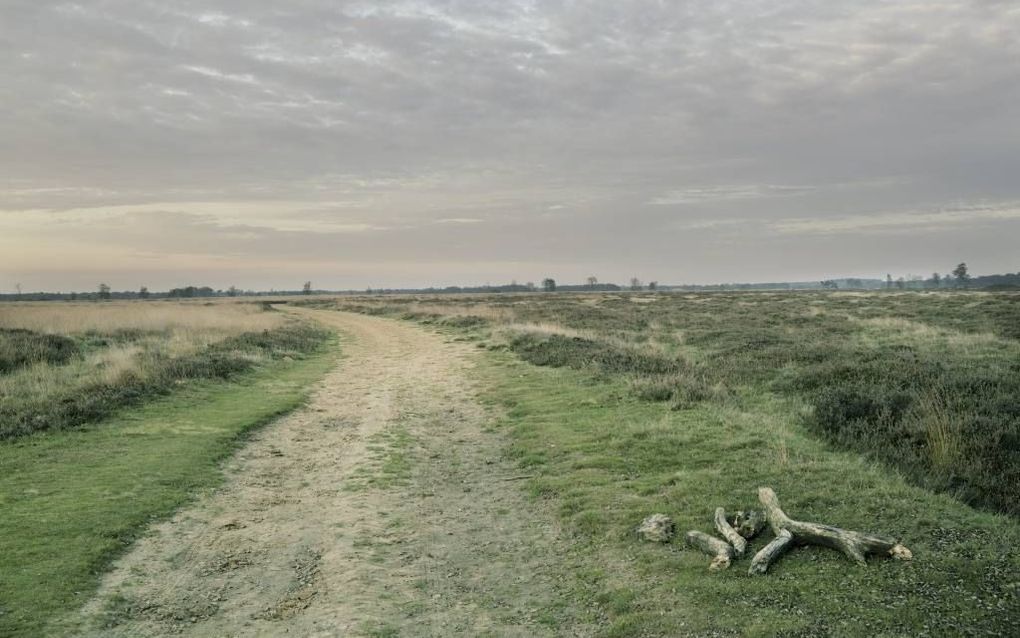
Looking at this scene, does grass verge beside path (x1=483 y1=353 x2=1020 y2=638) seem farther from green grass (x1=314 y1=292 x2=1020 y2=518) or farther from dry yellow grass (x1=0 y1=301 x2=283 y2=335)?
dry yellow grass (x1=0 y1=301 x2=283 y2=335)

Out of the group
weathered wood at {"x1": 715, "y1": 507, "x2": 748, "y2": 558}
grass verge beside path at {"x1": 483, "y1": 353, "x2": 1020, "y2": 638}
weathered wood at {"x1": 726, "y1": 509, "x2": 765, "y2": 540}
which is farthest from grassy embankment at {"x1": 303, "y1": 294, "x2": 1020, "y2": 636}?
weathered wood at {"x1": 715, "y1": 507, "x2": 748, "y2": 558}

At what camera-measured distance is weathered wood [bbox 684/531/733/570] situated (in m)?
6.36

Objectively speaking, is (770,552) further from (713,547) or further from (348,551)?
(348,551)

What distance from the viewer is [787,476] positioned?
8617 millimetres

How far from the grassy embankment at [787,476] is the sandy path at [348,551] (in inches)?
26.8

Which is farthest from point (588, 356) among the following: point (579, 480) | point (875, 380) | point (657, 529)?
point (657, 529)

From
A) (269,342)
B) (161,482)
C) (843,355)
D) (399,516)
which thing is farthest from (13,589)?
(269,342)

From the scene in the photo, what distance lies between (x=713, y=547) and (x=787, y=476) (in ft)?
8.38

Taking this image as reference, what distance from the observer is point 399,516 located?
8.62 m

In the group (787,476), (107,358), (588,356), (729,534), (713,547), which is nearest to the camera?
(713,547)

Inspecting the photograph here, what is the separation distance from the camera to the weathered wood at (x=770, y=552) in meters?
6.18

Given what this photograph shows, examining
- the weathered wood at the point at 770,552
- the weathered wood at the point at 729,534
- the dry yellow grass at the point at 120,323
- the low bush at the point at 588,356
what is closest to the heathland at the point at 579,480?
the weathered wood at the point at 770,552

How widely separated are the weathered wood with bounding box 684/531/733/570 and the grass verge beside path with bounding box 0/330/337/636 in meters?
6.30

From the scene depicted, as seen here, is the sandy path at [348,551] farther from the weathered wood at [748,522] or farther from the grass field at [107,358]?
the grass field at [107,358]
